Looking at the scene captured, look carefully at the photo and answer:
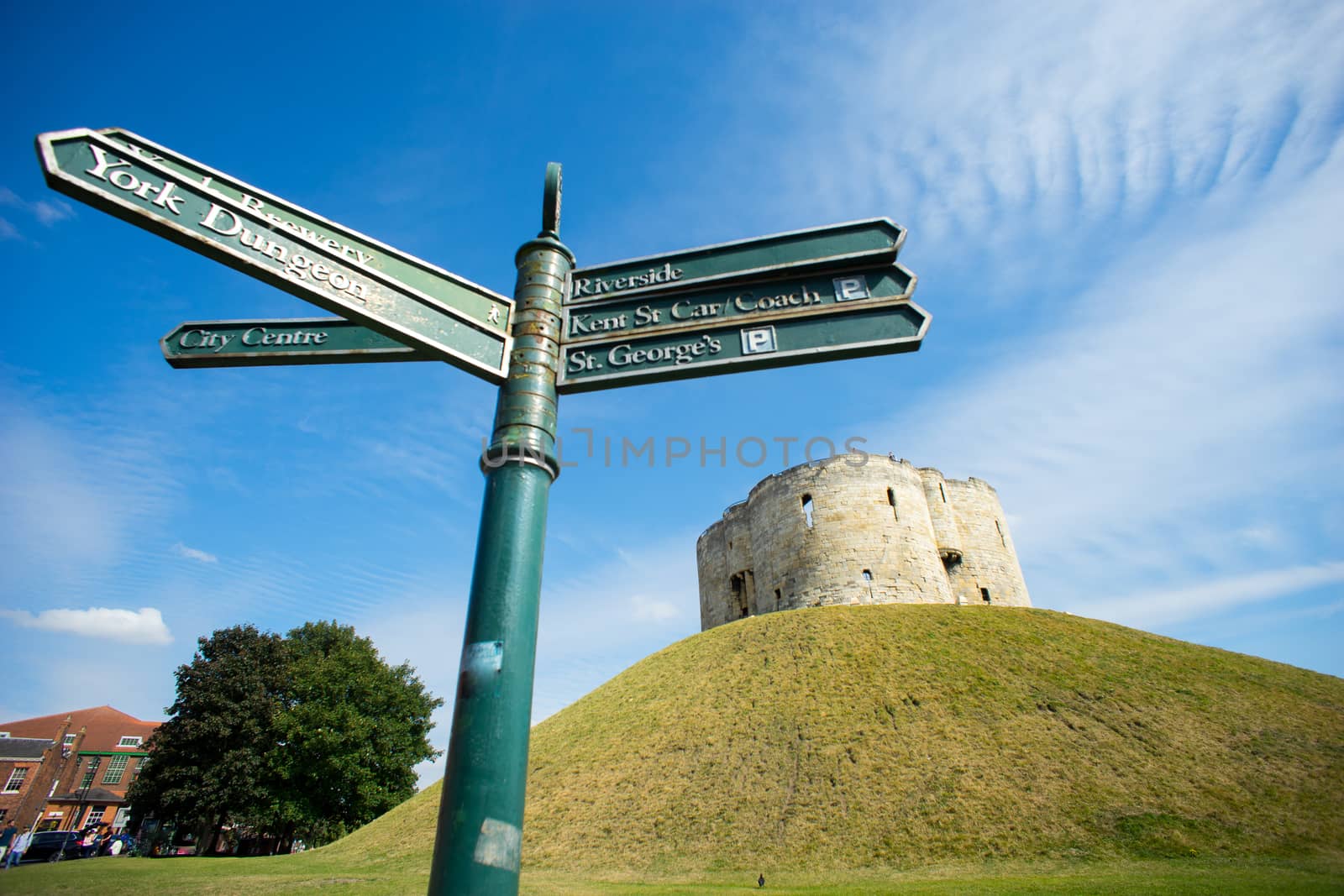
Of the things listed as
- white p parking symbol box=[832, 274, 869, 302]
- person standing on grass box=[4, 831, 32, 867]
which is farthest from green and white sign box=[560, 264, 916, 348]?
person standing on grass box=[4, 831, 32, 867]

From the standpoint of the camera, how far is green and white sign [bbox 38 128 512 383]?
2719 mm

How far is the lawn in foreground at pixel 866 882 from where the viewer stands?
10492 mm

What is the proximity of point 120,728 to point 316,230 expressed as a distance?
67.0m

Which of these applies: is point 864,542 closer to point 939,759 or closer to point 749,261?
point 939,759

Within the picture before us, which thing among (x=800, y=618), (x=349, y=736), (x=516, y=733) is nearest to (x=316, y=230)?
(x=516, y=733)

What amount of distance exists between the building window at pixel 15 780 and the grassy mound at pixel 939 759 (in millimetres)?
36277

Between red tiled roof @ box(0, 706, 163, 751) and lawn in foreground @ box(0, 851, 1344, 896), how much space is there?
40171 millimetres

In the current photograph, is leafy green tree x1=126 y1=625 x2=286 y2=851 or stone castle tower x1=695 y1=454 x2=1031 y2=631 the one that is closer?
leafy green tree x1=126 y1=625 x2=286 y2=851

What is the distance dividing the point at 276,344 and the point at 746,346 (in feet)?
8.00

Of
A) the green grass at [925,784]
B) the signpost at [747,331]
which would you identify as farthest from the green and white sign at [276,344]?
the green grass at [925,784]

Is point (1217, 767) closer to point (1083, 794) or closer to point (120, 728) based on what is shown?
point (1083, 794)

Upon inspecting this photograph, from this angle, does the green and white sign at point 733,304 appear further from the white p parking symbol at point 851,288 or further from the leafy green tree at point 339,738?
the leafy green tree at point 339,738

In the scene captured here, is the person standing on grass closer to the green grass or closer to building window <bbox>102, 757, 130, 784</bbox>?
the green grass

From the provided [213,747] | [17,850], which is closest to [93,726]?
[213,747]
